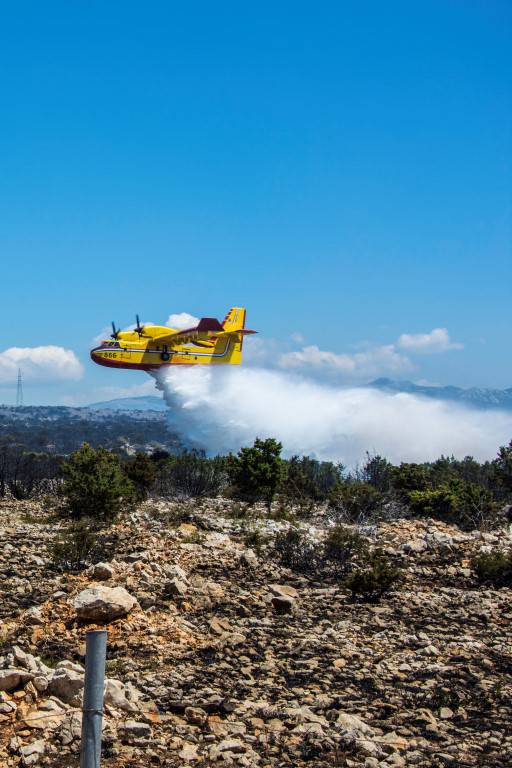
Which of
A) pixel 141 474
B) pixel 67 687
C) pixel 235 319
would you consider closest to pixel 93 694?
pixel 67 687

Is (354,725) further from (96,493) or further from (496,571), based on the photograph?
(96,493)

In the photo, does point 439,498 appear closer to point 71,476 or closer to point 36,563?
point 71,476

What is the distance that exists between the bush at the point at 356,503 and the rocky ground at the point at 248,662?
8.05 m

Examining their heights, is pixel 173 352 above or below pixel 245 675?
above

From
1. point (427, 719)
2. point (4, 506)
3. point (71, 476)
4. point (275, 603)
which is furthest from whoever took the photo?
point (4, 506)

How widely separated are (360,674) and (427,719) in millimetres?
1706

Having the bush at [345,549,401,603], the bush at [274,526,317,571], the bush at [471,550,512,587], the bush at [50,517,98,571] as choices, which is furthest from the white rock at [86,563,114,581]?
the bush at [471,550,512,587]

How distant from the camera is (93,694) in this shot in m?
4.50

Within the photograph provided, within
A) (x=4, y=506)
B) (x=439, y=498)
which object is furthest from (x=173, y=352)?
(x=439, y=498)

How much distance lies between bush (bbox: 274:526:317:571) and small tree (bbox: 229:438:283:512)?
1326 centimetres

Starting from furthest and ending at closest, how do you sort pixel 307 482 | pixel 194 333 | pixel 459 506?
pixel 194 333 < pixel 307 482 < pixel 459 506

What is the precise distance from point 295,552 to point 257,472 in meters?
14.1

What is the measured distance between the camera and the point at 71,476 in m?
25.4

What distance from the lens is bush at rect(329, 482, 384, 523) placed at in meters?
26.6
